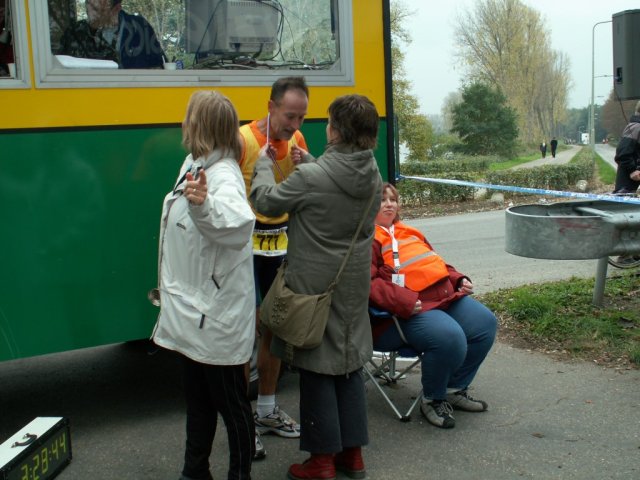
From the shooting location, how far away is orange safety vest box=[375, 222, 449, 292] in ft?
13.3

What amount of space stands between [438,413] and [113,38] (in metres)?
2.56

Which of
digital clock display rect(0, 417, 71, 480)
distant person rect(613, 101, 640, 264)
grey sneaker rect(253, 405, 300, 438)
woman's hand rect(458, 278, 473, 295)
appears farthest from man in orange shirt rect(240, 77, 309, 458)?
distant person rect(613, 101, 640, 264)

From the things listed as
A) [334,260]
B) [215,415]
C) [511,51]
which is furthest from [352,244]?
[511,51]

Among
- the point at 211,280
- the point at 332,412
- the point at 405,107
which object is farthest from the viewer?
the point at 405,107

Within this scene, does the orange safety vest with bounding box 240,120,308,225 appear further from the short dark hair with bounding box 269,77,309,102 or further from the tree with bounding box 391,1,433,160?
the tree with bounding box 391,1,433,160

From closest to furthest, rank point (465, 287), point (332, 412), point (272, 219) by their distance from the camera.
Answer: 1. point (332, 412)
2. point (272, 219)
3. point (465, 287)

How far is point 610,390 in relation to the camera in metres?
4.53

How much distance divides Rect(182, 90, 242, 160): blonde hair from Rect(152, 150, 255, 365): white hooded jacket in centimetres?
5

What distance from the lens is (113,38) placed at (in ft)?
12.8

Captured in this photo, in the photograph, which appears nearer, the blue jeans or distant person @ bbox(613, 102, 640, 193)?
the blue jeans

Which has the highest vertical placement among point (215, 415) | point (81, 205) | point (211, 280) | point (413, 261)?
point (81, 205)

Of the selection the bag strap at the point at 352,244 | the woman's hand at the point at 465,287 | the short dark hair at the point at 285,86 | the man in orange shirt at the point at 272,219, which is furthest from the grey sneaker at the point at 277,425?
the short dark hair at the point at 285,86

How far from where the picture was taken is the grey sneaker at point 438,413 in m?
4.02

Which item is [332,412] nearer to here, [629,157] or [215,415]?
[215,415]
